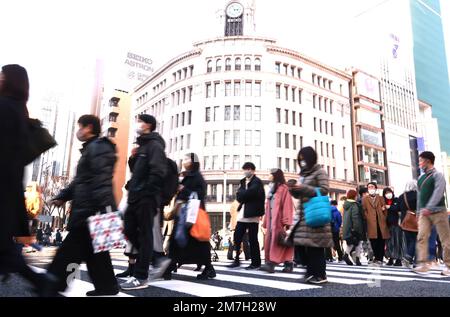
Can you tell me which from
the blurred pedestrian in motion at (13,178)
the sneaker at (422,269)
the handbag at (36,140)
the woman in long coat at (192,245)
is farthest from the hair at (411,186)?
the blurred pedestrian in motion at (13,178)

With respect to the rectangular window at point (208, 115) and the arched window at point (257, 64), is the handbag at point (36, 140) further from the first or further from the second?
the arched window at point (257, 64)

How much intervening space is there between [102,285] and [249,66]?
146 feet

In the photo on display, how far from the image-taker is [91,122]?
3498 mm

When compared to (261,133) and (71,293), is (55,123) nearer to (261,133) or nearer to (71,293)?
(261,133)

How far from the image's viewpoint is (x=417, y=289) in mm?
3871

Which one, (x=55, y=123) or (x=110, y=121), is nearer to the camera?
(x=110, y=121)

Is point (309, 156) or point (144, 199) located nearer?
point (144, 199)

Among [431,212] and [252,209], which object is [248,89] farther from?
[431,212]

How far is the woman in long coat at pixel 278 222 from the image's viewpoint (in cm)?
569

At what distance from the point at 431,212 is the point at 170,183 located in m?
4.25

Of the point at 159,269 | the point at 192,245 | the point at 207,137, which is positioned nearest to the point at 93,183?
the point at 159,269

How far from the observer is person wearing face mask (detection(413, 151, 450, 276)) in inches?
221

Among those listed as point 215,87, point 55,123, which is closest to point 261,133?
point 215,87

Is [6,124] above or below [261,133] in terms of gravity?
below
